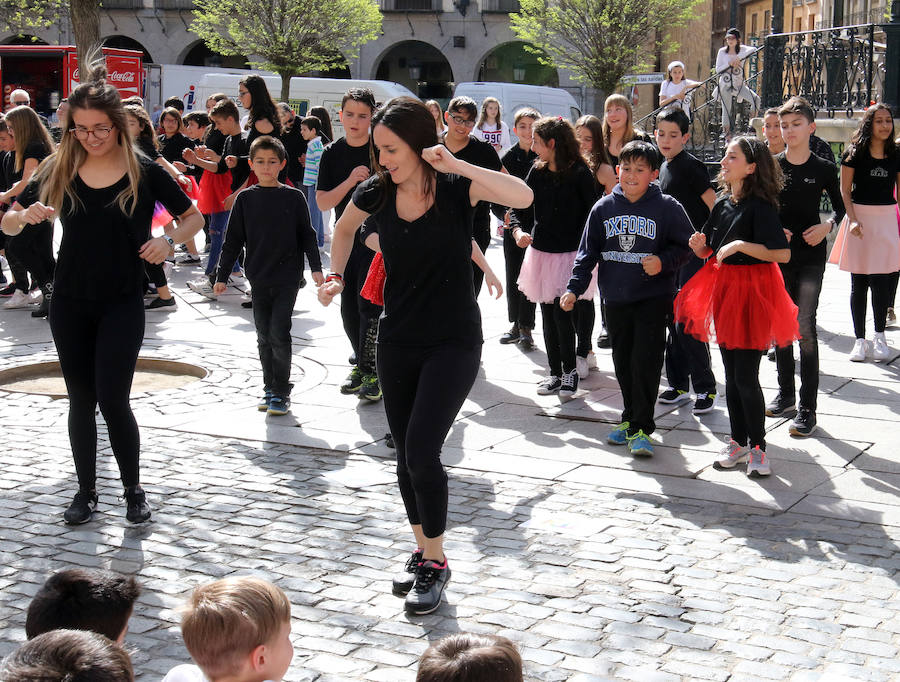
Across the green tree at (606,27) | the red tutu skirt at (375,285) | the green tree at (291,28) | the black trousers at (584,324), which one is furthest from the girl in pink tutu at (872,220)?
the green tree at (291,28)

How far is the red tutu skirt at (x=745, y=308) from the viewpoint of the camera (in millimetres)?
6555

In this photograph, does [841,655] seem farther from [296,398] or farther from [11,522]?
[296,398]

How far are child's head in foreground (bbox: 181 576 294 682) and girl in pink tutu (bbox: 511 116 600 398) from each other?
5750mm

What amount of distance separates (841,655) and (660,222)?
3.18 m

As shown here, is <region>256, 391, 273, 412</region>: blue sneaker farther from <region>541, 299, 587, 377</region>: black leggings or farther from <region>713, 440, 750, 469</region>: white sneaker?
<region>713, 440, 750, 469</region>: white sneaker

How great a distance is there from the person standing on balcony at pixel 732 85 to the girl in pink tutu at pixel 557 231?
11.1 m

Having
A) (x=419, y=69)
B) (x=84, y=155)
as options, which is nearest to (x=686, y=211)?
(x=84, y=155)

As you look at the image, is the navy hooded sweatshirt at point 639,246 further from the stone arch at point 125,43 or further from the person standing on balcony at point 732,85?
the stone arch at point 125,43

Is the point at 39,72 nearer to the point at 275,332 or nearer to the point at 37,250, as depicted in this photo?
the point at 37,250

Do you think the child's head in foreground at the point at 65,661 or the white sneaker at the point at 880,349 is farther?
the white sneaker at the point at 880,349

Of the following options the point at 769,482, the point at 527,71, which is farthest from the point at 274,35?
the point at 769,482

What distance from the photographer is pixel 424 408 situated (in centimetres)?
470

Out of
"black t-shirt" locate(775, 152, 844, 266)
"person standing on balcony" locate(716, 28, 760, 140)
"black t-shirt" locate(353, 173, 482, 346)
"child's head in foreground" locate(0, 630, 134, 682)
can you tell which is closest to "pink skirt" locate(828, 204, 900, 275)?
"black t-shirt" locate(775, 152, 844, 266)

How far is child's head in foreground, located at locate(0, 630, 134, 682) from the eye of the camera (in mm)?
2209
